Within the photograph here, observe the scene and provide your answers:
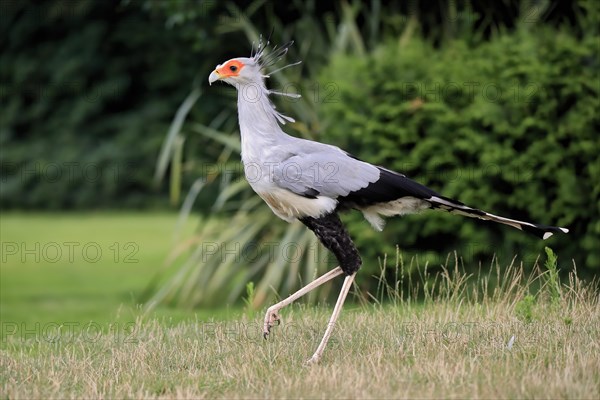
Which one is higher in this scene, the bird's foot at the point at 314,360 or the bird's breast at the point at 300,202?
the bird's breast at the point at 300,202

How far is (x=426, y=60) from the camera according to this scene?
8.34 meters

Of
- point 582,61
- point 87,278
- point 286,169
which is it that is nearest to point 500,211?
point 582,61

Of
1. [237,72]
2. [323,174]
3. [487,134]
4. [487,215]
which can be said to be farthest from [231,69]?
[487,134]

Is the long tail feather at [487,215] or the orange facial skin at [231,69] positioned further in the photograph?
the orange facial skin at [231,69]

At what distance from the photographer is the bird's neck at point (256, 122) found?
A: 5066mm

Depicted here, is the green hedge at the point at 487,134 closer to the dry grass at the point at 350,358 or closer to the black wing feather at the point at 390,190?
the dry grass at the point at 350,358

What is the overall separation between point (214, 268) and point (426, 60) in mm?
2815

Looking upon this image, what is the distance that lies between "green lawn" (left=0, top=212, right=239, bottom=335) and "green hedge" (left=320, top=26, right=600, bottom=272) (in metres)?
2.27

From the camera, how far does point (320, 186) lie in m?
5.01

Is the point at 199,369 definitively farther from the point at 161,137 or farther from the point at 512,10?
the point at 161,137

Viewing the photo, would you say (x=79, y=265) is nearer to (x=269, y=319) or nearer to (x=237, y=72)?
(x=237, y=72)

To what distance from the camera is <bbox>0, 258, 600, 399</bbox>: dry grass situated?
4062mm

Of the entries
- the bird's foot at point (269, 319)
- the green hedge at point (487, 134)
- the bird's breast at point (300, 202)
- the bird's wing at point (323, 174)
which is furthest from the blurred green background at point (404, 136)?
the bird's wing at point (323, 174)

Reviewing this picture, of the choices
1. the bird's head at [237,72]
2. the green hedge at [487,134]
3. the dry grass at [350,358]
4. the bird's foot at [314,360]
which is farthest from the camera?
the green hedge at [487,134]
